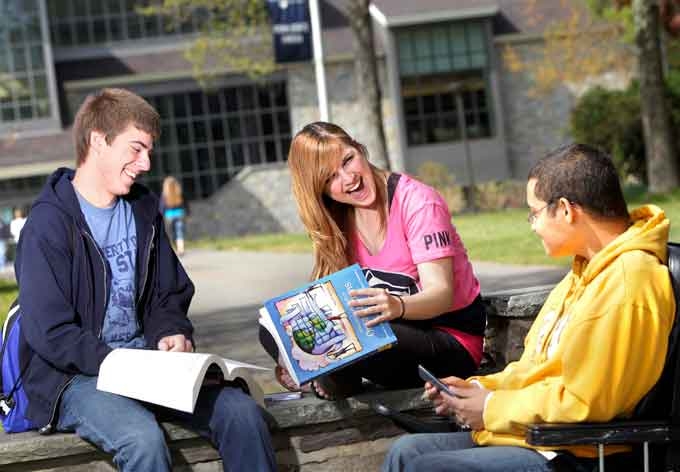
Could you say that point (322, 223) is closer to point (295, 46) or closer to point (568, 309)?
point (568, 309)

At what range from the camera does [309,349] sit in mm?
4051

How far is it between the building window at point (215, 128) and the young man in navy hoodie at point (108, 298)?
3061 centimetres

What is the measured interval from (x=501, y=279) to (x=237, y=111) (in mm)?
22948

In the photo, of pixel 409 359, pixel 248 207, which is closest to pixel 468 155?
pixel 248 207

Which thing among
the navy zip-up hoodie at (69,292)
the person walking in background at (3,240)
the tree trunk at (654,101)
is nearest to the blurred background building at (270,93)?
the person walking in background at (3,240)

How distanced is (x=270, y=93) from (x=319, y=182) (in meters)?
30.8

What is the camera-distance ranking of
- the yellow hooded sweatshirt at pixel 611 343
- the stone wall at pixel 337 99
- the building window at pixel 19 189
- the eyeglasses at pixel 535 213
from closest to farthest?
1. the yellow hooded sweatshirt at pixel 611 343
2. the eyeglasses at pixel 535 213
3. the building window at pixel 19 189
4. the stone wall at pixel 337 99

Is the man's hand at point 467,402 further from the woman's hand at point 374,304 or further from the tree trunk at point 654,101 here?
the tree trunk at point 654,101

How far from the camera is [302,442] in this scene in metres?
4.42

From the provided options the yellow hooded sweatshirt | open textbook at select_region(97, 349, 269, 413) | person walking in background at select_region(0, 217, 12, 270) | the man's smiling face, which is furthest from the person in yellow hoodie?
person walking in background at select_region(0, 217, 12, 270)

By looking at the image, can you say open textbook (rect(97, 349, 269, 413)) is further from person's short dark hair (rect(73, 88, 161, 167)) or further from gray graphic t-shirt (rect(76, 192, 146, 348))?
person's short dark hair (rect(73, 88, 161, 167))

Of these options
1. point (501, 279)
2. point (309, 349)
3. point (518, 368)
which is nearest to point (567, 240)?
point (518, 368)

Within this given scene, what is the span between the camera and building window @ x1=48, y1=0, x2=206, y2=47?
3503 cm

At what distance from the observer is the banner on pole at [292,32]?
93.9ft
